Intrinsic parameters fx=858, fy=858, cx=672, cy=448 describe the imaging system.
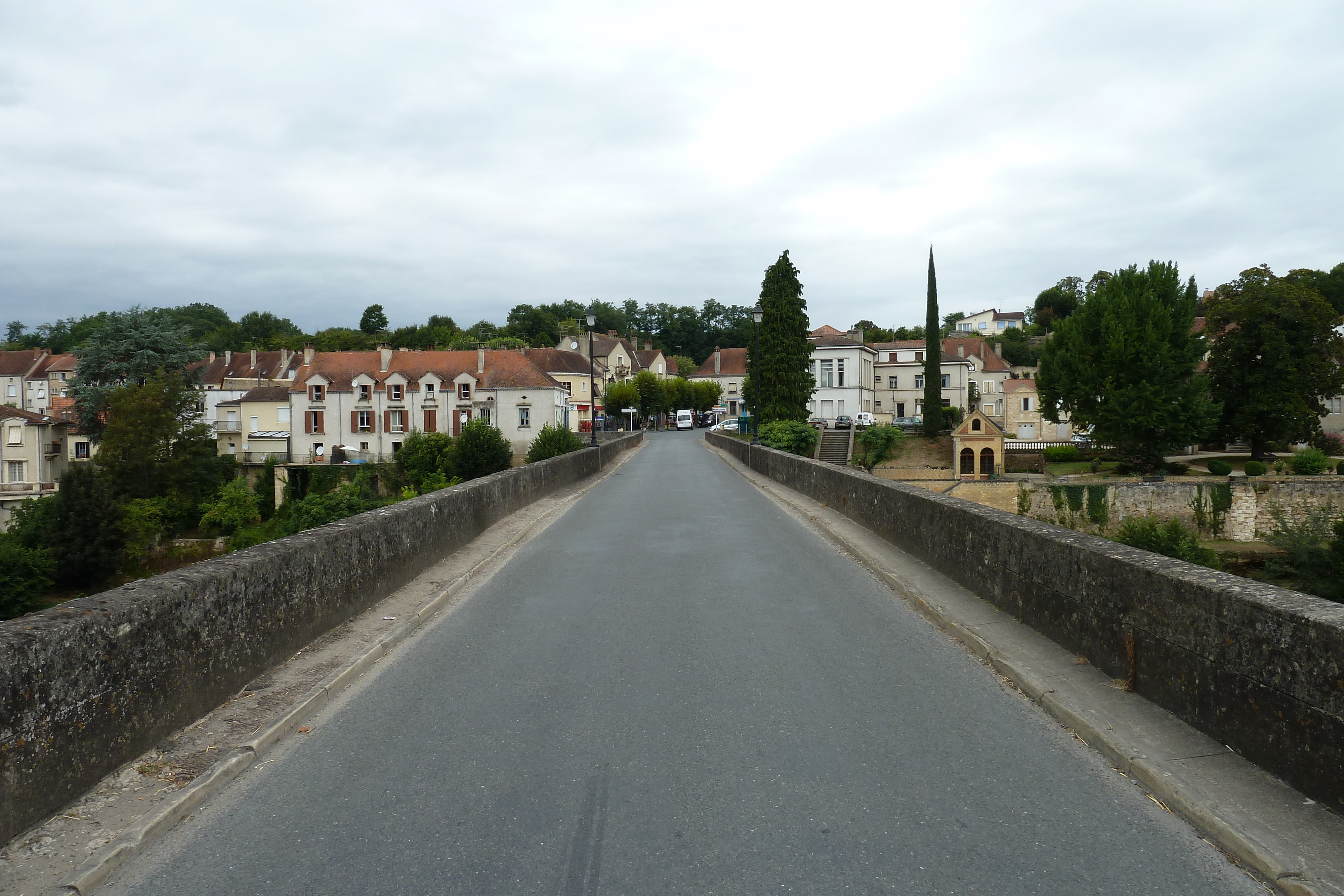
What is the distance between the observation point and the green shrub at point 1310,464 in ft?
146

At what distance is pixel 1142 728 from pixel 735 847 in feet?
8.84

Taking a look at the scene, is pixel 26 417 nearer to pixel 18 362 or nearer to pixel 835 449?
pixel 18 362

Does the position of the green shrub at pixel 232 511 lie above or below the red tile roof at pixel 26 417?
below

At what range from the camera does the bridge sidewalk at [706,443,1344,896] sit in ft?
11.4

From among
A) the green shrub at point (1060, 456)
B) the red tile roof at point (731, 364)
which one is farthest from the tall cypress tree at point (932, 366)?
the red tile roof at point (731, 364)

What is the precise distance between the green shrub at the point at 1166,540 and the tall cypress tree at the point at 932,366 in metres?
32.3

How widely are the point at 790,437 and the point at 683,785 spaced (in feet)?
126

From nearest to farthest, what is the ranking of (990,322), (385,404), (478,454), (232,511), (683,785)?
(683,785) < (478,454) < (232,511) < (385,404) < (990,322)

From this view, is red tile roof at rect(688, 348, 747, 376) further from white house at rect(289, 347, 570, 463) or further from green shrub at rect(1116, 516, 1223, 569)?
green shrub at rect(1116, 516, 1223, 569)

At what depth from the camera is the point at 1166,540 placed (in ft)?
90.2

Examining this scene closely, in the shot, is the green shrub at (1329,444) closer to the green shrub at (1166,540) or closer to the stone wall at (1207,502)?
the stone wall at (1207,502)

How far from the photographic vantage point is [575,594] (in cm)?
923

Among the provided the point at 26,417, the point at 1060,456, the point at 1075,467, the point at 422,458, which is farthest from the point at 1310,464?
the point at 26,417

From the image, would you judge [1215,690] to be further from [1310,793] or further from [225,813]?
[225,813]
